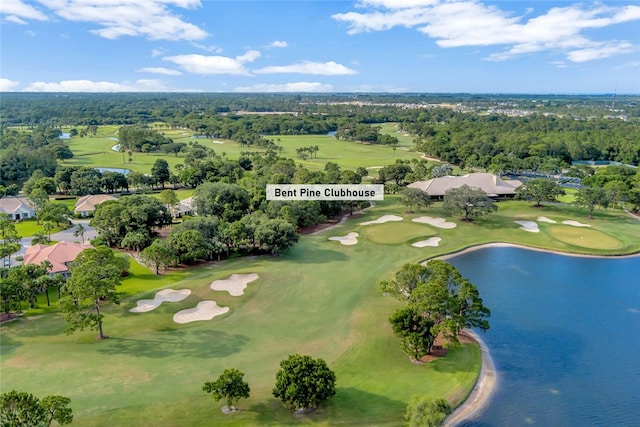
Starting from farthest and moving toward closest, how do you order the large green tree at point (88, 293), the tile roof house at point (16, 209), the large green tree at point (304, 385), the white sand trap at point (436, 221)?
the tile roof house at point (16, 209) → the white sand trap at point (436, 221) → the large green tree at point (88, 293) → the large green tree at point (304, 385)

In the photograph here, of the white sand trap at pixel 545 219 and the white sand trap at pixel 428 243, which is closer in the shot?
the white sand trap at pixel 428 243

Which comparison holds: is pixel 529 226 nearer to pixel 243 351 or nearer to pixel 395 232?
pixel 395 232

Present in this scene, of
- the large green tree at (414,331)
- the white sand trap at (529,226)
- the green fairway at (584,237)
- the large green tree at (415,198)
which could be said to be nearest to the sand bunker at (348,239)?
the large green tree at (415,198)

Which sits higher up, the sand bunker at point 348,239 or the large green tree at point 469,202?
the large green tree at point 469,202

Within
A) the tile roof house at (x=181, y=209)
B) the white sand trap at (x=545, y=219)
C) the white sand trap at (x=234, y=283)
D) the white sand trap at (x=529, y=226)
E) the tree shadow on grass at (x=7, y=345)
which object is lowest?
the tree shadow on grass at (x=7, y=345)

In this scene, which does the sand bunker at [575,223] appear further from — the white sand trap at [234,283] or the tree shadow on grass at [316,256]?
the white sand trap at [234,283]

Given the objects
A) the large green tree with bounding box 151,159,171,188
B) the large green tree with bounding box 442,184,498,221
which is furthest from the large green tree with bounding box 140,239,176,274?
the large green tree with bounding box 151,159,171,188

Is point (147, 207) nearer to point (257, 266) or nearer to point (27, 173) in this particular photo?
point (257, 266)
